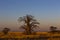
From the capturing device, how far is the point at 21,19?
26.5 meters

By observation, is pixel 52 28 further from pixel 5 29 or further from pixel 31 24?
pixel 5 29

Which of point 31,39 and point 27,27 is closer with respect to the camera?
point 31,39

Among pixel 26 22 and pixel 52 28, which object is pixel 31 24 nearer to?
pixel 26 22

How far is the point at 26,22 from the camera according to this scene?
26.6m

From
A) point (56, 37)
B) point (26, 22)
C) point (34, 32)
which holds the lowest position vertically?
point (56, 37)

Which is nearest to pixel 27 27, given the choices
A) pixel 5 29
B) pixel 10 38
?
pixel 5 29

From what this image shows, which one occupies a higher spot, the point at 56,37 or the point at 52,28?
the point at 52,28

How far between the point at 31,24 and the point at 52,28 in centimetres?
308

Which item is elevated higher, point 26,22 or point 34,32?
point 26,22

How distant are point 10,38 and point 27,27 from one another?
550 centimetres

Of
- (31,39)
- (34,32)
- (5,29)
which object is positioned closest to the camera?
(31,39)

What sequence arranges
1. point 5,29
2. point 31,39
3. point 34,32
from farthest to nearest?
1. point 5,29
2. point 34,32
3. point 31,39

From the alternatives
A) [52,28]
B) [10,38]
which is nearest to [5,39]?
[10,38]

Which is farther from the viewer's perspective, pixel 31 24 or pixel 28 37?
pixel 31 24
